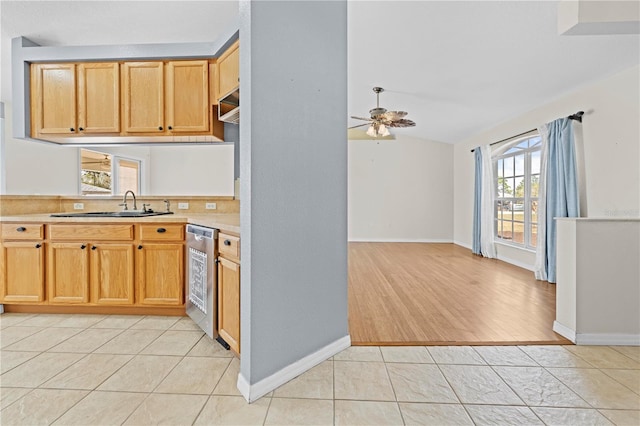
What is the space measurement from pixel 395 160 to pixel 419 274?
388 centimetres

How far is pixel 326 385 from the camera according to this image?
1703 mm

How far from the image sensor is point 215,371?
6.02 feet

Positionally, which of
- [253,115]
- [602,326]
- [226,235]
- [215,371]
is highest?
[253,115]

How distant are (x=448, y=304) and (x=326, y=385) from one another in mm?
1758

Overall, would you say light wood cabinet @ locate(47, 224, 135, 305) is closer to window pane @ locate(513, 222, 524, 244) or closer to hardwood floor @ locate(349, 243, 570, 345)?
hardwood floor @ locate(349, 243, 570, 345)

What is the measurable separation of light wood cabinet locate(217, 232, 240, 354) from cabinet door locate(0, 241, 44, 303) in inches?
71.1

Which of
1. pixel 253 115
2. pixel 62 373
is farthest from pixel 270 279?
pixel 62 373

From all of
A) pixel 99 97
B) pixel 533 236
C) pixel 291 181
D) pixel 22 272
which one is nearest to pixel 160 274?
pixel 22 272

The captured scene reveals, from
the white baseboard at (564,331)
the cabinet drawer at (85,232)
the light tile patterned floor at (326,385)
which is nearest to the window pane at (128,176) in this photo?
the cabinet drawer at (85,232)

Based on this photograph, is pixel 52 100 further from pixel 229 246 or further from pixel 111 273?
pixel 229 246

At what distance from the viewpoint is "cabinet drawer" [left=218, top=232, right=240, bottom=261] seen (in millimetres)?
1841

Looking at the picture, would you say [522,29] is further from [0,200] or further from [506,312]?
[0,200]

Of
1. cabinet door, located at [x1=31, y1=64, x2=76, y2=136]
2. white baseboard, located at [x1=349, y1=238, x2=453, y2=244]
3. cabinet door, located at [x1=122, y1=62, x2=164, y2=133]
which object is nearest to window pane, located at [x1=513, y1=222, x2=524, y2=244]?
white baseboard, located at [x1=349, y1=238, x2=453, y2=244]

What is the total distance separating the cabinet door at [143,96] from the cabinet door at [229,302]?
66.9 inches
